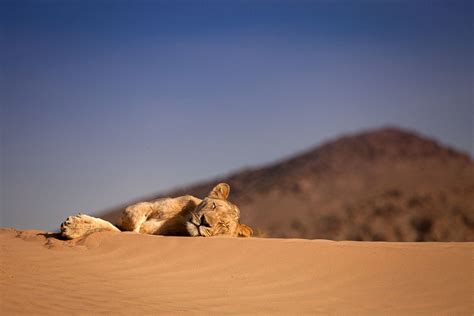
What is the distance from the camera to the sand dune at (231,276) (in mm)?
6469

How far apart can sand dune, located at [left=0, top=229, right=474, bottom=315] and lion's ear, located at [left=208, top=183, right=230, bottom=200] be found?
4.86 feet

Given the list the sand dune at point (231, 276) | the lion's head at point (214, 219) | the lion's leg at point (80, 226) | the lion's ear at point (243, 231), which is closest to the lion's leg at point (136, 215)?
the lion's leg at point (80, 226)

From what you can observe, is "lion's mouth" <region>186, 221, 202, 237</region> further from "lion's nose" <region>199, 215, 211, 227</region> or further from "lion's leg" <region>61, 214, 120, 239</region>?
"lion's leg" <region>61, 214, 120, 239</region>

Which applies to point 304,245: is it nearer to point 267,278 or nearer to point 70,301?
point 267,278

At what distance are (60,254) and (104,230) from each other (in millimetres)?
1294

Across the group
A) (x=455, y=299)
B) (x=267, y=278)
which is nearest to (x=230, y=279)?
(x=267, y=278)

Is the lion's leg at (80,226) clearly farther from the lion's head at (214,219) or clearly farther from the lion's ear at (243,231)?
the lion's ear at (243,231)

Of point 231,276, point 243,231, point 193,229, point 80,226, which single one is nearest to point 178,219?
point 193,229

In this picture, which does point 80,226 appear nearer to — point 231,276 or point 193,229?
point 193,229

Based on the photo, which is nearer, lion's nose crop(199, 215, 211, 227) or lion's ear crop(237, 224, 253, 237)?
lion's nose crop(199, 215, 211, 227)

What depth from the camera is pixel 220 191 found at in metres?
10.9

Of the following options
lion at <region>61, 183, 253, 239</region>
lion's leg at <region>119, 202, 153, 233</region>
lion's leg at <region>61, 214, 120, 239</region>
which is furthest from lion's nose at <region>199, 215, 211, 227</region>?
lion's leg at <region>61, 214, 120, 239</region>

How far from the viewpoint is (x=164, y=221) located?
34.8 feet

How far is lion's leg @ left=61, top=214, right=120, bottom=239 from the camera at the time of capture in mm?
10000
